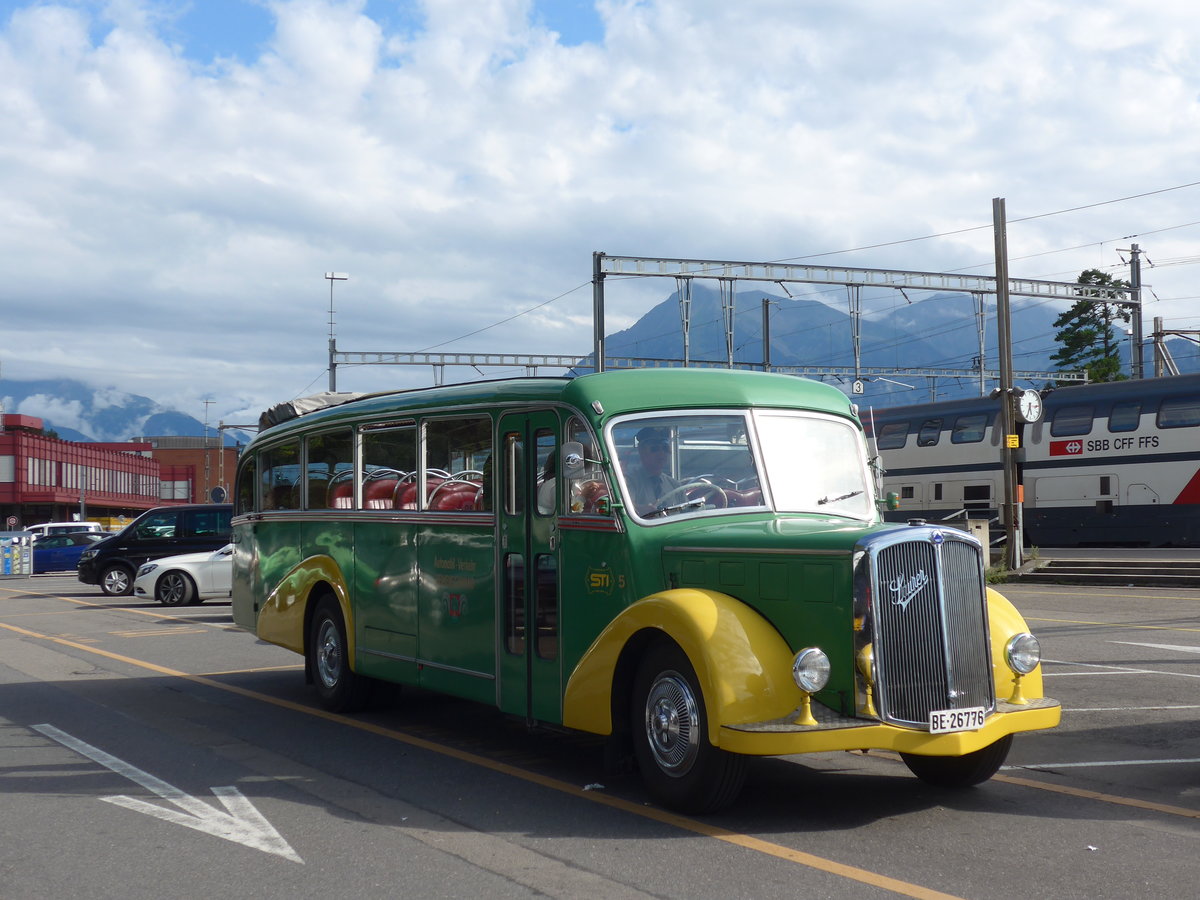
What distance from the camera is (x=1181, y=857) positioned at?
581 centimetres

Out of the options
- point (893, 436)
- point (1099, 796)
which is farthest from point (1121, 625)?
point (893, 436)

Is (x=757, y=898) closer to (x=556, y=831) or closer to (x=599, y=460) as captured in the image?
(x=556, y=831)

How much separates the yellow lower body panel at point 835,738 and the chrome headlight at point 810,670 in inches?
7.1

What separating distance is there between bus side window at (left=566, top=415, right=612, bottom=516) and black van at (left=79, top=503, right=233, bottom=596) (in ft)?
66.1

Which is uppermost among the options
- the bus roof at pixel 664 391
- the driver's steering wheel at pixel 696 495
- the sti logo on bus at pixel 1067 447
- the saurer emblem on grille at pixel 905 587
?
the sti logo on bus at pixel 1067 447

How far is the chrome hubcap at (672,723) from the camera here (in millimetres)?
6543

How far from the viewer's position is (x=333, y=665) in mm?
10875

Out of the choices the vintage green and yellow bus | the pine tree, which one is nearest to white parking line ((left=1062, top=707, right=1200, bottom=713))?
the vintage green and yellow bus

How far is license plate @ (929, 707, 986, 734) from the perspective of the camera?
633 centimetres

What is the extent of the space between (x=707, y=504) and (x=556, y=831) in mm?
2083

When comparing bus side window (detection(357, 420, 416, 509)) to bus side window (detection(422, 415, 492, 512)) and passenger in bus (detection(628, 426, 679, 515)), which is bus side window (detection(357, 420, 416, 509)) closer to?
bus side window (detection(422, 415, 492, 512))

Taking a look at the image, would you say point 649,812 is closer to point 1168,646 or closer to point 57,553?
point 1168,646

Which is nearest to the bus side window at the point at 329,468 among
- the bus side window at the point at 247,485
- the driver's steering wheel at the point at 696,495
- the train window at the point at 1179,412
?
the bus side window at the point at 247,485

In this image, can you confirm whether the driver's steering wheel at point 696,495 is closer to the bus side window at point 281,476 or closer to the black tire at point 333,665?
the black tire at point 333,665
